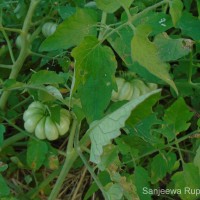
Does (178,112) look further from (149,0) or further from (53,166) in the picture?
(53,166)

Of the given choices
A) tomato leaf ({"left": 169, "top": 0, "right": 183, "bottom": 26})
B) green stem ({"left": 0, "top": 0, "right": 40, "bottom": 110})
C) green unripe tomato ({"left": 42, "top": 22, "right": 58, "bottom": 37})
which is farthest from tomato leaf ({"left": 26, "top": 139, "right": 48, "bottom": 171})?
tomato leaf ({"left": 169, "top": 0, "right": 183, "bottom": 26})

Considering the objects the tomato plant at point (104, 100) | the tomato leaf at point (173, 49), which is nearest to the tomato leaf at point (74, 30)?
the tomato plant at point (104, 100)

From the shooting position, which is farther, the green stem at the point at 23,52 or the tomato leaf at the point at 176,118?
the green stem at the point at 23,52

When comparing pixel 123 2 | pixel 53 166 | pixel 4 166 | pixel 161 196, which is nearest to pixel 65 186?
pixel 53 166

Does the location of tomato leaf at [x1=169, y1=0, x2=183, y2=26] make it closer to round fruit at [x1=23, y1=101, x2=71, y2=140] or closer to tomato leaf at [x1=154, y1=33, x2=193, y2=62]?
tomato leaf at [x1=154, y1=33, x2=193, y2=62]

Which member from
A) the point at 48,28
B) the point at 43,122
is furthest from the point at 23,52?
the point at 43,122

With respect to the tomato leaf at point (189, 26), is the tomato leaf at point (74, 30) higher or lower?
higher

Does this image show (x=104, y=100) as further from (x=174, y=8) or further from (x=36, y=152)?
(x=36, y=152)

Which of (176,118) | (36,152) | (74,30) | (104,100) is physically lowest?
(36,152)

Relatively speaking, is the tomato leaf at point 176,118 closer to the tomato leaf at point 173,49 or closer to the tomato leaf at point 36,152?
the tomato leaf at point 173,49
